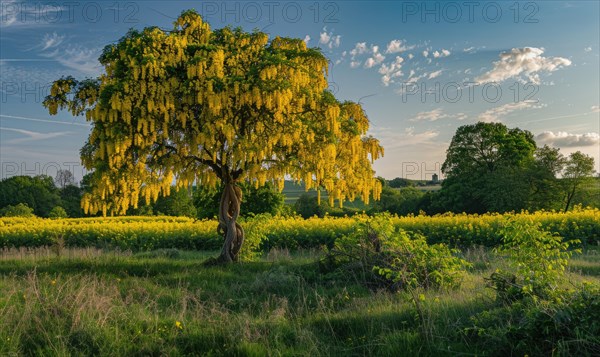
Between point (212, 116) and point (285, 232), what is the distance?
933 cm

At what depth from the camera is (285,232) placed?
64.7 feet

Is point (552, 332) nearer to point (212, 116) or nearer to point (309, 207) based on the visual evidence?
point (212, 116)

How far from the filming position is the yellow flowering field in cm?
1911

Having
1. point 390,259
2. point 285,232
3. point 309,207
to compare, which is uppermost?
point 390,259

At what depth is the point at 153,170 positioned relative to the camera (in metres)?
12.4

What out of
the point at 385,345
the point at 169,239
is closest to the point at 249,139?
the point at 385,345

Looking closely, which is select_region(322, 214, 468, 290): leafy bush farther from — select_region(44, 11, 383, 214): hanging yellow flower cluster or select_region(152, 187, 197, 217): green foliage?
select_region(152, 187, 197, 217): green foliage

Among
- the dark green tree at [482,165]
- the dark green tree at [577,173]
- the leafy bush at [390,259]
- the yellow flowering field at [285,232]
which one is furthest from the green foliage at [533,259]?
the dark green tree at [577,173]

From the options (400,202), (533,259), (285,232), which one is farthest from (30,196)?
(533,259)

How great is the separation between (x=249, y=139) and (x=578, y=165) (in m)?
36.5

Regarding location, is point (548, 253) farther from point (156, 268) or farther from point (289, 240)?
point (289, 240)

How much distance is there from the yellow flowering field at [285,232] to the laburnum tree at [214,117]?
602cm

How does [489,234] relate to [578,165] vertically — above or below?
below

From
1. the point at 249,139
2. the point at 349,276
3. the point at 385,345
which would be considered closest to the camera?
the point at 385,345
